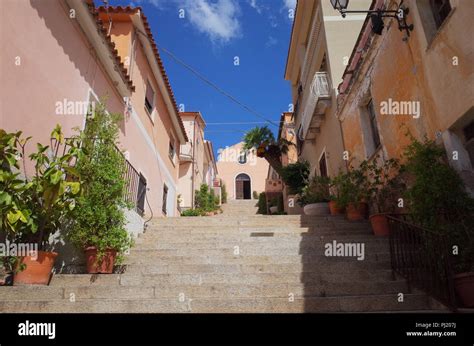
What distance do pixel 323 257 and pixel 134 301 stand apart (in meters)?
3.00

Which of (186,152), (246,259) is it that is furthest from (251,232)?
(186,152)

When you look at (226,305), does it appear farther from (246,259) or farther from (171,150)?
(171,150)

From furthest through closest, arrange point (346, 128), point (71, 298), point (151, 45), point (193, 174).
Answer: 1. point (193, 174)
2. point (151, 45)
3. point (346, 128)
4. point (71, 298)

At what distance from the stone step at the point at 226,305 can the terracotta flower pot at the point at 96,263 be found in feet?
3.19

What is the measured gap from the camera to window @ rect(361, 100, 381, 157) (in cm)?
873

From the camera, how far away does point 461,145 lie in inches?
201

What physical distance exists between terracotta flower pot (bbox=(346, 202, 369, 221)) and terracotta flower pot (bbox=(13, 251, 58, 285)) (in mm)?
6273

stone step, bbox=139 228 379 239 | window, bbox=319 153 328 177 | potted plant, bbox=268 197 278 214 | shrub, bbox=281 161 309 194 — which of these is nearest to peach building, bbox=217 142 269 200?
potted plant, bbox=268 197 278 214

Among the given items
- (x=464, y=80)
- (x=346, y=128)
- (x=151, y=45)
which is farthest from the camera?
(x=151, y=45)

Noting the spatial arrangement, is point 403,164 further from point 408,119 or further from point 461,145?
point 461,145

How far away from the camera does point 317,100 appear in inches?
453

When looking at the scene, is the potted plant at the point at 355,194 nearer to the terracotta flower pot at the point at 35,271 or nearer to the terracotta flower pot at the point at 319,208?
the terracotta flower pot at the point at 319,208

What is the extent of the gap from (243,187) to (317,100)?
74.8 feet
